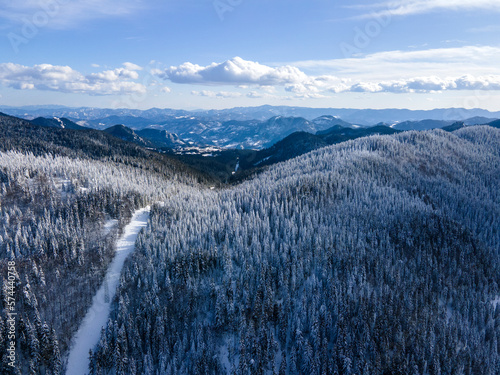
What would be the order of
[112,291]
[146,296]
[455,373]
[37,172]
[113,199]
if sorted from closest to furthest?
1. [455,373]
2. [146,296]
3. [112,291]
4. [113,199]
5. [37,172]

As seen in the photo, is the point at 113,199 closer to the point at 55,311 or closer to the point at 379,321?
the point at 55,311

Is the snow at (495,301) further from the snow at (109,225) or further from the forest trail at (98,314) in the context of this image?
the snow at (109,225)

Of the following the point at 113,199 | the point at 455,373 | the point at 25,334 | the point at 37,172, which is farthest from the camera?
the point at 37,172

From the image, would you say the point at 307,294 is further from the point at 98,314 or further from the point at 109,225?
the point at 109,225

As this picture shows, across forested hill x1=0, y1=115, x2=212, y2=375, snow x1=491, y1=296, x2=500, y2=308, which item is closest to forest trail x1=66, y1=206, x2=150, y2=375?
forested hill x1=0, y1=115, x2=212, y2=375

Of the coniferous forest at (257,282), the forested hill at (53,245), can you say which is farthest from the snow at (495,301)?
the forested hill at (53,245)

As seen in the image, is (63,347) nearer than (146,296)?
Yes

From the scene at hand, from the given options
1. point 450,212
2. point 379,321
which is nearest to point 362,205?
point 450,212
